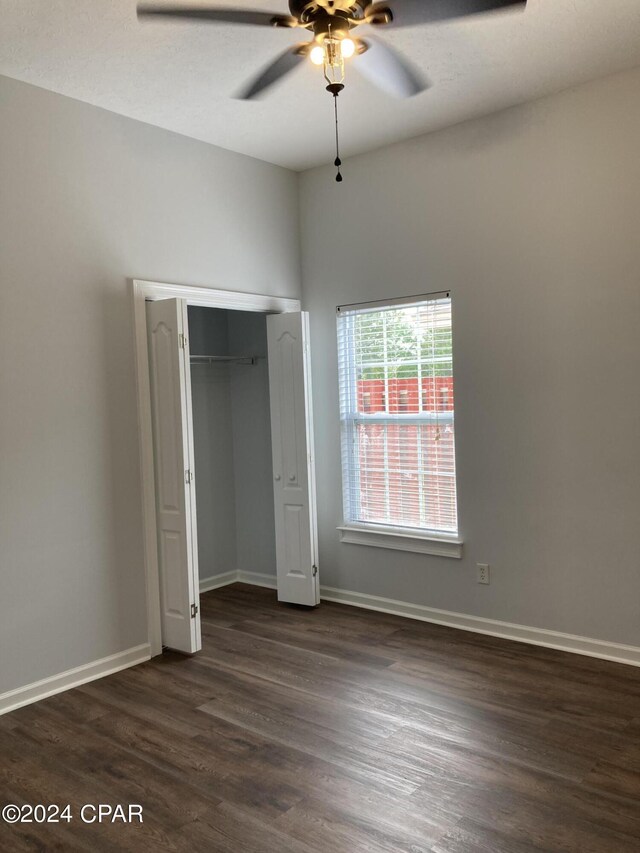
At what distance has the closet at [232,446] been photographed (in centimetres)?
545

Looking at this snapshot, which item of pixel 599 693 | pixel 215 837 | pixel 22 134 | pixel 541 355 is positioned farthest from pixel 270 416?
pixel 215 837

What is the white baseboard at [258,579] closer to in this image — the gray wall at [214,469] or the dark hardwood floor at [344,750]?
the gray wall at [214,469]

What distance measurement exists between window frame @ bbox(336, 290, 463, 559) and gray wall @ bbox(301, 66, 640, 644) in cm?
7

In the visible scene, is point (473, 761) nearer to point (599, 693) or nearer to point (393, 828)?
point (393, 828)

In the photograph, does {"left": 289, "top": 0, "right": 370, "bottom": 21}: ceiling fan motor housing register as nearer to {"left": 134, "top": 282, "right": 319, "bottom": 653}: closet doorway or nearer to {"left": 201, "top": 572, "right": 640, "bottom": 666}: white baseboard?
{"left": 134, "top": 282, "right": 319, "bottom": 653}: closet doorway

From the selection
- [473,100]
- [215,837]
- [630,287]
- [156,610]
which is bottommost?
[215,837]

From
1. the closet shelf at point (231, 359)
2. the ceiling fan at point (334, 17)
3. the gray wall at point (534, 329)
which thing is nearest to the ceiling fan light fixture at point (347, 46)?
the ceiling fan at point (334, 17)

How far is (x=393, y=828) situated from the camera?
7.77 feet

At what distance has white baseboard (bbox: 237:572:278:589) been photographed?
545 cm

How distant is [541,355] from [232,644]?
2.51m

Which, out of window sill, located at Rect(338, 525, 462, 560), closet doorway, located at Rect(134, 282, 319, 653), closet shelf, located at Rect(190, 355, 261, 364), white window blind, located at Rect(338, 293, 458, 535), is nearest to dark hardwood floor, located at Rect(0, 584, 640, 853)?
window sill, located at Rect(338, 525, 462, 560)

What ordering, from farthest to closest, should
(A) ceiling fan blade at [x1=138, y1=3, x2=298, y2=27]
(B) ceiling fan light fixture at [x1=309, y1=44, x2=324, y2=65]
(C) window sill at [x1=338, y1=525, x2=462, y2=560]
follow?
(C) window sill at [x1=338, y1=525, x2=462, y2=560], (B) ceiling fan light fixture at [x1=309, y1=44, x2=324, y2=65], (A) ceiling fan blade at [x1=138, y1=3, x2=298, y2=27]

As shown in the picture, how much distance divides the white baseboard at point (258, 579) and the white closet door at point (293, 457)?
0.45 metres

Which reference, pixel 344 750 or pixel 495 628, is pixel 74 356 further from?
pixel 495 628
